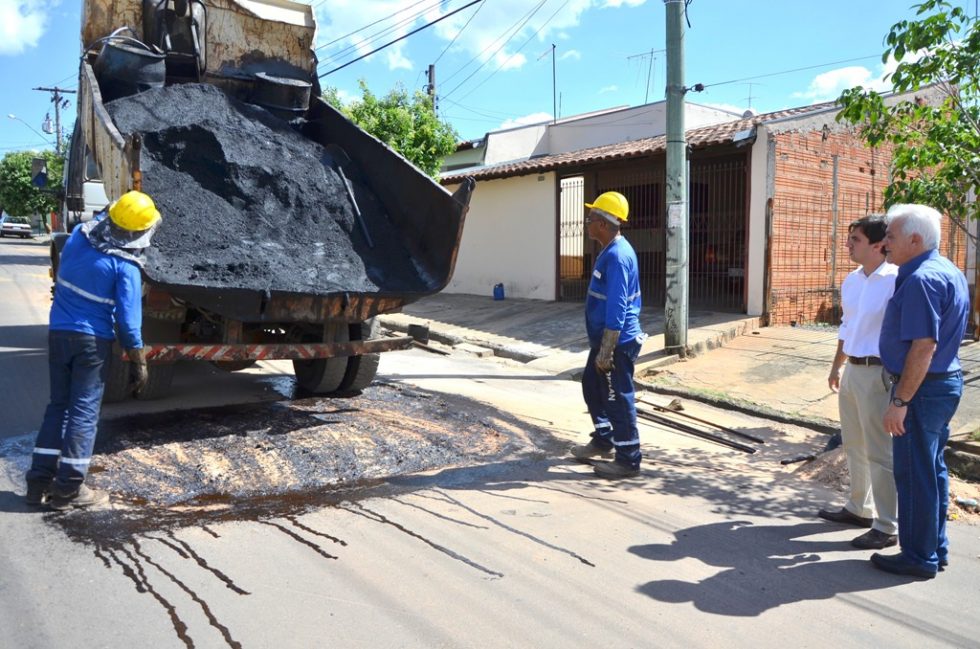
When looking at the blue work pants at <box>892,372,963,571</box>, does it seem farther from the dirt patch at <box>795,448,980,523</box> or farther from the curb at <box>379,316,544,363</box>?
the curb at <box>379,316,544,363</box>

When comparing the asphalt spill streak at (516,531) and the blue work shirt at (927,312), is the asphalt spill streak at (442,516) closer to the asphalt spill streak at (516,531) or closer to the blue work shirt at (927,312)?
the asphalt spill streak at (516,531)

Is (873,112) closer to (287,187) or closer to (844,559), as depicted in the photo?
(844,559)

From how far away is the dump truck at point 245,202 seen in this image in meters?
5.09

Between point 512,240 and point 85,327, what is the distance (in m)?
11.7

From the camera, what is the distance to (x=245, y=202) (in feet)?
18.9

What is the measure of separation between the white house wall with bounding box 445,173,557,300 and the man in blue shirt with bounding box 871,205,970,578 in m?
10.9

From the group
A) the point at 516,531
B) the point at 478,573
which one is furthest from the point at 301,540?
the point at 516,531

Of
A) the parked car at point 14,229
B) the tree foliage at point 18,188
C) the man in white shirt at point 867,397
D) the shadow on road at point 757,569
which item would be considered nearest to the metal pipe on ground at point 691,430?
the man in white shirt at point 867,397

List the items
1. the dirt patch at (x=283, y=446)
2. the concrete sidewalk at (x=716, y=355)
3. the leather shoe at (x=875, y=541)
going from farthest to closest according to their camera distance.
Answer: the concrete sidewalk at (x=716, y=355) → the dirt patch at (x=283, y=446) → the leather shoe at (x=875, y=541)

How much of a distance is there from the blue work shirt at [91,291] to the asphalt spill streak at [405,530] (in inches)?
59.3

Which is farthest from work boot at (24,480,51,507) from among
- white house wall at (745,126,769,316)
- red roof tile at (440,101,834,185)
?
white house wall at (745,126,769,316)

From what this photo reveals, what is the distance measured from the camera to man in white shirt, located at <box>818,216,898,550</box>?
3.73m

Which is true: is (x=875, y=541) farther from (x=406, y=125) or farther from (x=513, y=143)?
(x=513, y=143)

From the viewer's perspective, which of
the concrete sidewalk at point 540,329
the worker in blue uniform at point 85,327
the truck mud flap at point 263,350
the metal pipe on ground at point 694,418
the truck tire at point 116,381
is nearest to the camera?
the worker in blue uniform at point 85,327
